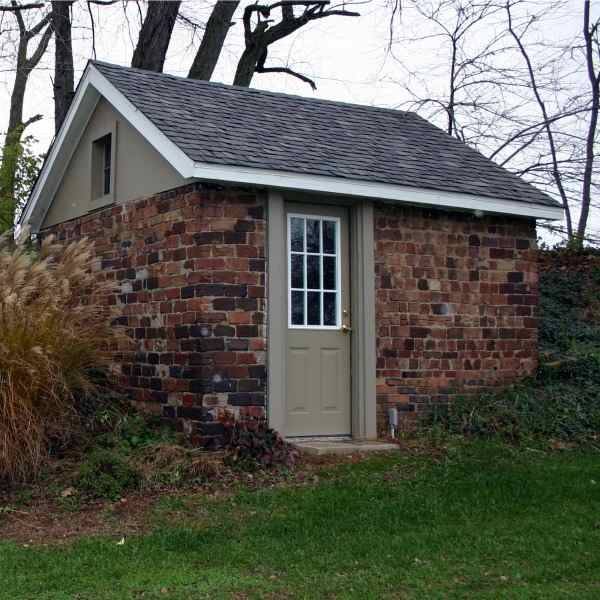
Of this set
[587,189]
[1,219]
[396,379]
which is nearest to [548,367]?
[396,379]

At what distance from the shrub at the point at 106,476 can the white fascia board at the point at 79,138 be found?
269cm

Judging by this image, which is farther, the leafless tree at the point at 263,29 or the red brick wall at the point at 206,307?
the leafless tree at the point at 263,29

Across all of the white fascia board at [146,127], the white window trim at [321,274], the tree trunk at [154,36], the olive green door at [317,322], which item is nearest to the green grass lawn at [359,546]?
the olive green door at [317,322]

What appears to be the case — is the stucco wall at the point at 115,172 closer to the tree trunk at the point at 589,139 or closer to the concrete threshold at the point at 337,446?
the concrete threshold at the point at 337,446

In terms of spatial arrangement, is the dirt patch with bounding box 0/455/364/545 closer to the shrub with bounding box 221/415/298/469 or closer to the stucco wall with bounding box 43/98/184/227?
the shrub with bounding box 221/415/298/469

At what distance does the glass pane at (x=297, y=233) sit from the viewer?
920cm

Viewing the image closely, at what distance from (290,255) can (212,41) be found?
10.3m

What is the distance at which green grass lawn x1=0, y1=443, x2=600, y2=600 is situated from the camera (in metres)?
5.17

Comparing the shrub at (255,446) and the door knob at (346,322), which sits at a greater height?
the door knob at (346,322)

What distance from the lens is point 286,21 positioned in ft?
65.3

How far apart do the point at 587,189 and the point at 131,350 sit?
13668 mm

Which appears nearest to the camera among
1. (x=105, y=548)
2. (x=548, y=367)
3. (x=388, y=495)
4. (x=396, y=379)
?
(x=105, y=548)

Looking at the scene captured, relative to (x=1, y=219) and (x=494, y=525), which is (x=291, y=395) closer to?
(x=494, y=525)

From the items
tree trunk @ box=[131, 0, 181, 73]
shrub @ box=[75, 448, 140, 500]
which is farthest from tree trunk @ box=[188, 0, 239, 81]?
shrub @ box=[75, 448, 140, 500]
